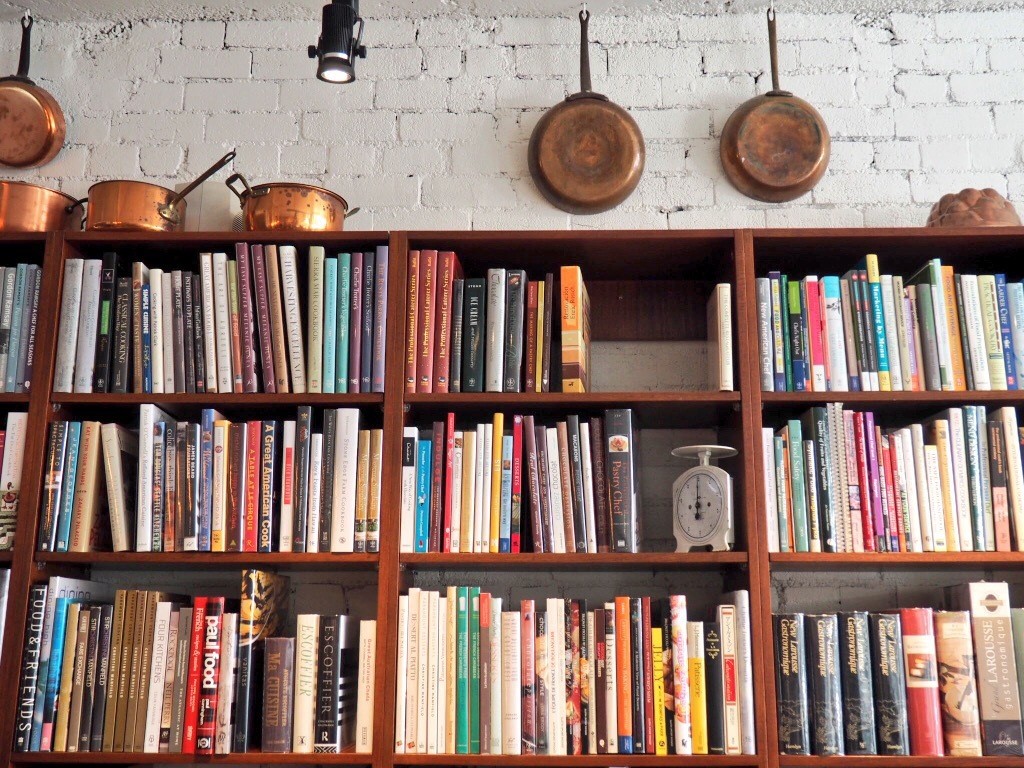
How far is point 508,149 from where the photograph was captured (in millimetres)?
2570

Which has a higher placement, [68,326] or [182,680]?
[68,326]

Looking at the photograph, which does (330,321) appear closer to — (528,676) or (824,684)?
(528,676)

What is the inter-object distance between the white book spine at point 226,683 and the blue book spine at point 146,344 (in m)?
0.53

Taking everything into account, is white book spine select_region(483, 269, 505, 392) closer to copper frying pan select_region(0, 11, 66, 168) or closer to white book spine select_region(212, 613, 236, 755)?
white book spine select_region(212, 613, 236, 755)

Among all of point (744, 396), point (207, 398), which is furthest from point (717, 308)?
point (207, 398)

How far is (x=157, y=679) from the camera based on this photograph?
2035 millimetres

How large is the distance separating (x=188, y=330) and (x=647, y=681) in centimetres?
121

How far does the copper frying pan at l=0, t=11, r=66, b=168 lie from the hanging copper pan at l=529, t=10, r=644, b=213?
1.22 m

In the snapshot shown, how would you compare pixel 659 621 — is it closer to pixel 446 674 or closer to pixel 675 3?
pixel 446 674

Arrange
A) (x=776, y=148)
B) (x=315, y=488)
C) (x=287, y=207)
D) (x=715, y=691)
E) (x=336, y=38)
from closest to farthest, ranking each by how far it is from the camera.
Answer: (x=336, y=38)
(x=715, y=691)
(x=315, y=488)
(x=287, y=207)
(x=776, y=148)

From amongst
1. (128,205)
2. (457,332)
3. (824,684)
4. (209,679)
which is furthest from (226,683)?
(824,684)

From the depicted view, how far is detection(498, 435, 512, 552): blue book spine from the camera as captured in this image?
210cm

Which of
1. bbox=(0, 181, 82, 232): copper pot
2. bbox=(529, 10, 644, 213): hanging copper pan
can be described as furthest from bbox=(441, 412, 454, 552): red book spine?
bbox=(0, 181, 82, 232): copper pot

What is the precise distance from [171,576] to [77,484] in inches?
14.1
